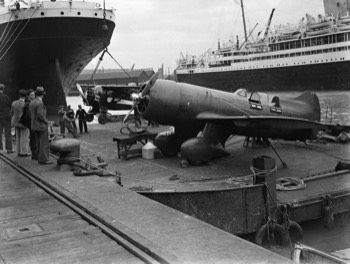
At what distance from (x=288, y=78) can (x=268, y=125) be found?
5828 cm

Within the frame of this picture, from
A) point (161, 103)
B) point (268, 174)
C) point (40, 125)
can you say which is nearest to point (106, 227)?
point (268, 174)

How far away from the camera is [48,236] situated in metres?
4.73

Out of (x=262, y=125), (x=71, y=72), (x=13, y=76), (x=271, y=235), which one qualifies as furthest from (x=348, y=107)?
(x=271, y=235)

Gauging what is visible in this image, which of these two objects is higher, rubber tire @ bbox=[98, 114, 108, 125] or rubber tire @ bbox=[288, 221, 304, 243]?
rubber tire @ bbox=[98, 114, 108, 125]

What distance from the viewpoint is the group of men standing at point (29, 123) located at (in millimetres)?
8953

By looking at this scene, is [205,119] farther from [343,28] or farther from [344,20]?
[344,20]

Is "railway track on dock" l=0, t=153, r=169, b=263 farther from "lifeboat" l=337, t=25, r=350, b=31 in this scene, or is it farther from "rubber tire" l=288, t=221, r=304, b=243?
"lifeboat" l=337, t=25, r=350, b=31

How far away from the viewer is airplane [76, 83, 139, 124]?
21688 mm

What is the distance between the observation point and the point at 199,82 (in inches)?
3241

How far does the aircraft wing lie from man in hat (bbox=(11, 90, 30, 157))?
15.9 feet

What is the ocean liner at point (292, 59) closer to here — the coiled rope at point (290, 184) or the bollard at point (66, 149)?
the coiled rope at point (290, 184)

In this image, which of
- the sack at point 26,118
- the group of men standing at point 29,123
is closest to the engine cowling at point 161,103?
the group of men standing at point 29,123

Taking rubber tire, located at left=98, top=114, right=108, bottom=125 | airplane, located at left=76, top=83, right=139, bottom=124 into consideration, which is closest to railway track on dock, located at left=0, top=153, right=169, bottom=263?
airplane, located at left=76, top=83, right=139, bottom=124

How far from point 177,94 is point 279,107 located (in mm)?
3567
